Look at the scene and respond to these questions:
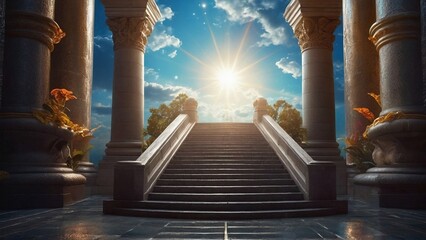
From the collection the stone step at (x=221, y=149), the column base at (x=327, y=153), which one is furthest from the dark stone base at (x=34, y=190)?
the column base at (x=327, y=153)

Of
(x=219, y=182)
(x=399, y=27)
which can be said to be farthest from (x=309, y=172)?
(x=399, y=27)

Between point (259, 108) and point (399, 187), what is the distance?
1298 centimetres

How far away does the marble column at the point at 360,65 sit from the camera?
18500mm

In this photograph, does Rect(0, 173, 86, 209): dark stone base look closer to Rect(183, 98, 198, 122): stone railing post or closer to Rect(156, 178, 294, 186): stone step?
Rect(156, 178, 294, 186): stone step

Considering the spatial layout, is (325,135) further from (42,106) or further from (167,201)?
(42,106)

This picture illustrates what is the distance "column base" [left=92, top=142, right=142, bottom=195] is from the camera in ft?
64.4

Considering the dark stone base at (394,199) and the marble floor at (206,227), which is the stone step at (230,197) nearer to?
the marble floor at (206,227)

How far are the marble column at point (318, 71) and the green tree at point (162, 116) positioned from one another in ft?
72.0

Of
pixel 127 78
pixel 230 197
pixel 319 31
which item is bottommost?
pixel 230 197

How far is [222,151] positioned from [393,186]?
7287 millimetres

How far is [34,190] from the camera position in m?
12.7

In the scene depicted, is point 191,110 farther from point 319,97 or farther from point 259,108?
point 319,97

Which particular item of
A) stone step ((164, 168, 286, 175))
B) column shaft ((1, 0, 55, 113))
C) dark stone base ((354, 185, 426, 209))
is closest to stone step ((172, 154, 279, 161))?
stone step ((164, 168, 286, 175))

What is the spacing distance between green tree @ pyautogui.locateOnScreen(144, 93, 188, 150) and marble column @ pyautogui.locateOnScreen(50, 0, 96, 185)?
22.8 meters
